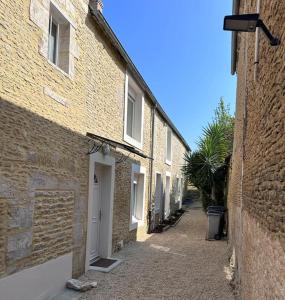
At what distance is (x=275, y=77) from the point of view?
330cm

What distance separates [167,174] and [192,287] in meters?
12.7

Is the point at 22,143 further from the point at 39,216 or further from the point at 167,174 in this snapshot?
the point at 167,174

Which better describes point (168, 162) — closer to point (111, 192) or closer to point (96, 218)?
point (111, 192)

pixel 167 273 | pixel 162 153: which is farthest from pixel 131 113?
pixel 167 273

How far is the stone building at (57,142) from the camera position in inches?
195

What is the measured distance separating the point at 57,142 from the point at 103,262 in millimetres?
3756

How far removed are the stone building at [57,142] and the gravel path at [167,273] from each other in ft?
2.14

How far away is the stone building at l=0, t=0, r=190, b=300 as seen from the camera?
496 cm

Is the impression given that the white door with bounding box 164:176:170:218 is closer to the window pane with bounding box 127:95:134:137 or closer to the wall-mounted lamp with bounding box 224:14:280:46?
the window pane with bounding box 127:95:134:137

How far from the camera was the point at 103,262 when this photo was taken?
8.81 m

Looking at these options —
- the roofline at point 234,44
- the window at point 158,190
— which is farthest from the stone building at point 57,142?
the window at point 158,190

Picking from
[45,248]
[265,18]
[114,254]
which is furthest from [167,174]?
[265,18]

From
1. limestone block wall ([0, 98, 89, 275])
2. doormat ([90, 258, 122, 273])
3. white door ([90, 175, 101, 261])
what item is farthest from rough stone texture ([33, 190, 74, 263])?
white door ([90, 175, 101, 261])

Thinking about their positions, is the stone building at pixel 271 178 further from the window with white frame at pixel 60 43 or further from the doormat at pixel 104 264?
the doormat at pixel 104 264
